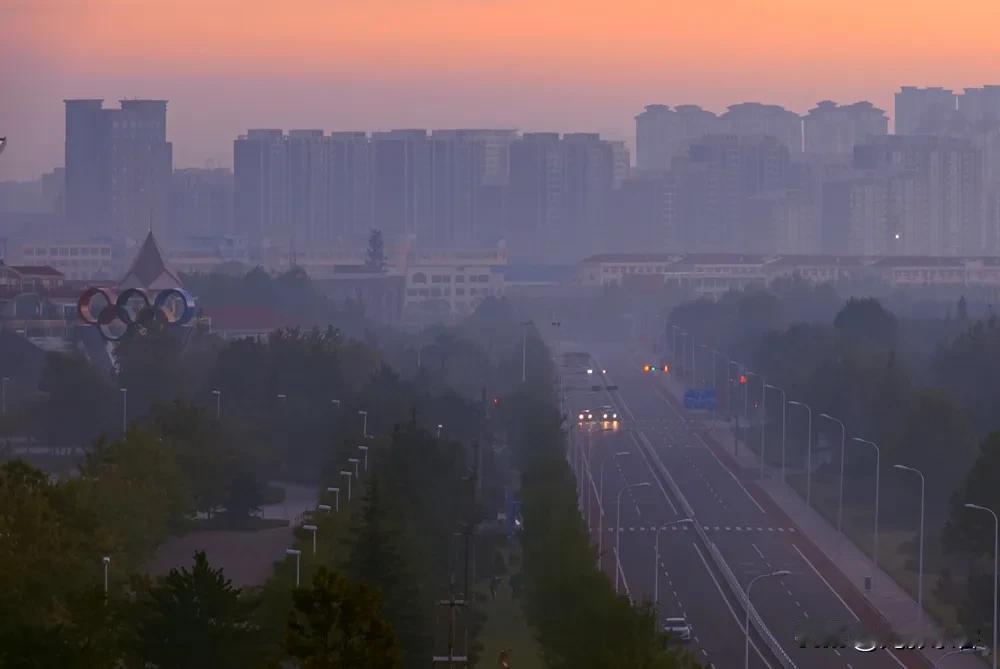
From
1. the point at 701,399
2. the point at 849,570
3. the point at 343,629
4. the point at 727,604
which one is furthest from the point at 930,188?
the point at 343,629

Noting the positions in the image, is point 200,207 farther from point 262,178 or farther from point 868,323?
point 868,323

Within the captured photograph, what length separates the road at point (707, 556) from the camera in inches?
1182

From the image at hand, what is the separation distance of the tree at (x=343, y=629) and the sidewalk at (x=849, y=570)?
12.6m

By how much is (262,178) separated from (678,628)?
495 feet

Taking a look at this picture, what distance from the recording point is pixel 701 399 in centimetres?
6669

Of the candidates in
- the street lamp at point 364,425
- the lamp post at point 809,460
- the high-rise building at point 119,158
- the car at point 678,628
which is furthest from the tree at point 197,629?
the high-rise building at point 119,158

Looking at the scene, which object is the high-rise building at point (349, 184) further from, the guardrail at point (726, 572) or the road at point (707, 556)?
the guardrail at point (726, 572)

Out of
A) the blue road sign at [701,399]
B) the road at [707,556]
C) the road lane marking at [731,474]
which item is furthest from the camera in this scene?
the blue road sign at [701,399]

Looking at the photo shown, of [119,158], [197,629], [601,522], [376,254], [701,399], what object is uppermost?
[119,158]

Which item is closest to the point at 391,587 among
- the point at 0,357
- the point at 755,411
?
the point at 755,411

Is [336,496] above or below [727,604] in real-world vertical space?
above

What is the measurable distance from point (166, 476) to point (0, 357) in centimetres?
3338

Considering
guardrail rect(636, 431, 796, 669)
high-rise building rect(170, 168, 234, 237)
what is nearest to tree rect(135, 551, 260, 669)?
guardrail rect(636, 431, 796, 669)

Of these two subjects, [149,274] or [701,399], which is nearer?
[701,399]
